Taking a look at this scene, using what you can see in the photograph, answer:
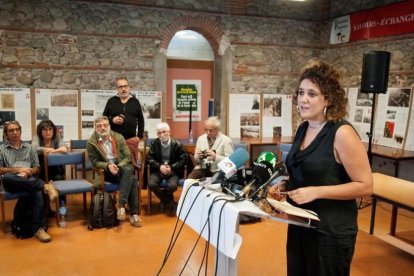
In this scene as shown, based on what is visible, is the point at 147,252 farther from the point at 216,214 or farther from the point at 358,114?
the point at 358,114

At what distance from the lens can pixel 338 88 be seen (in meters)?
1.67

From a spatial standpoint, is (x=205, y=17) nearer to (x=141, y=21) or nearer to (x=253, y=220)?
(x=141, y=21)

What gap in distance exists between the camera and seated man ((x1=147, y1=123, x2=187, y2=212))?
4.64 metres

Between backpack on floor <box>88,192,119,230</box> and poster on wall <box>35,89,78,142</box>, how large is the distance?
1966mm

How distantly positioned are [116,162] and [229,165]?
9.55 ft

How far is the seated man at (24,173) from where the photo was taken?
3.92 m

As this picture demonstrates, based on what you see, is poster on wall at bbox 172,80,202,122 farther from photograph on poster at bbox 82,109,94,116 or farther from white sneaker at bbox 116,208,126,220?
white sneaker at bbox 116,208,126,220

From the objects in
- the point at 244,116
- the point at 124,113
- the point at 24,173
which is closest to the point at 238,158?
the point at 24,173

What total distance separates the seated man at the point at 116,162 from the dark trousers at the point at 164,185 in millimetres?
197

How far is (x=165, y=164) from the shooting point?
4.74 meters

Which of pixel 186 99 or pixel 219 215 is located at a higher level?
pixel 186 99

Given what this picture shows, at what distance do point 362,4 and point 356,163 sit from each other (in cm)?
569

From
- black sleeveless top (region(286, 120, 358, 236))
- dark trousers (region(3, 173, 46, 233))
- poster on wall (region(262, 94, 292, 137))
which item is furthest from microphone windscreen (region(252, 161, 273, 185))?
poster on wall (region(262, 94, 292, 137))

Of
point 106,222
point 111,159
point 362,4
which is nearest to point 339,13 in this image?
point 362,4
